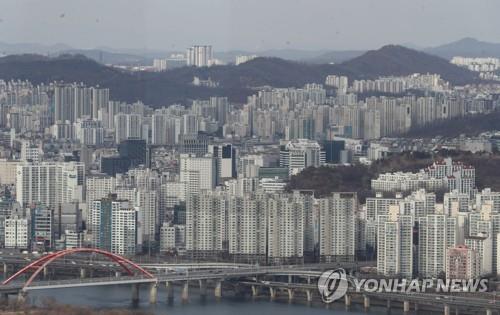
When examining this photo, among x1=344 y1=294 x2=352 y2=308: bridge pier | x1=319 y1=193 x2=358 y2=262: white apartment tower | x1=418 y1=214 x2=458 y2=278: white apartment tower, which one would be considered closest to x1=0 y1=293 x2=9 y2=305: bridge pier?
x1=344 y1=294 x2=352 y2=308: bridge pier

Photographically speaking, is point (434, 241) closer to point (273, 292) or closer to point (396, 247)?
point (396, 247)

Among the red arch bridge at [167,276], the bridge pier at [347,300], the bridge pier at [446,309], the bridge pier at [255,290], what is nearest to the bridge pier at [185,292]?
the red arch bridge at [167,276]

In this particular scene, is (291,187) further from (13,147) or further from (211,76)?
(211,76)

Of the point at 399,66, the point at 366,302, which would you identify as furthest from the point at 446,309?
the point at 399,66

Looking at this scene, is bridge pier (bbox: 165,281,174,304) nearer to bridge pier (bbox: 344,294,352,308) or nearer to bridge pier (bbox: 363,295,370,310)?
bridge pier (bbox: 344,294,352,308)

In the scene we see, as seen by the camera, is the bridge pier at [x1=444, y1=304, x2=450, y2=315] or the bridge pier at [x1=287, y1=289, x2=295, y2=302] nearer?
the bridge pier at [x1=444, y1=304, x2=450, y2=315]

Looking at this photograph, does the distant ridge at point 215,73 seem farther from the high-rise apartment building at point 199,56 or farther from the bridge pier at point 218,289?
the bridge pier at point 218,289
